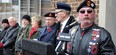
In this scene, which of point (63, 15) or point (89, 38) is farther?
point (63, 15)

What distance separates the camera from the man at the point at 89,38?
3.35m

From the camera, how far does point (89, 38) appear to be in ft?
11.4

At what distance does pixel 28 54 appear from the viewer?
7.64 ft

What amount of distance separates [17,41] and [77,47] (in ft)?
12.6

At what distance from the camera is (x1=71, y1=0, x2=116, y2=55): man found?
3354mm

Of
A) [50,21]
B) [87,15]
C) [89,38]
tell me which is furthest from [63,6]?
[89,38]

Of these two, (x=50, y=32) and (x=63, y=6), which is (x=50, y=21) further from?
(x=63, y=6)

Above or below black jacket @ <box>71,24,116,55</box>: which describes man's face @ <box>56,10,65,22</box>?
above

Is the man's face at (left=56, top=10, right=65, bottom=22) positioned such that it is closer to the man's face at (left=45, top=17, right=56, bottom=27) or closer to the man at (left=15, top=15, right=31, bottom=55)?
the man's face at (left=45, top=17, right=56, bottom=27)

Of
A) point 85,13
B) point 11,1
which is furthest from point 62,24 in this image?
point 11,1

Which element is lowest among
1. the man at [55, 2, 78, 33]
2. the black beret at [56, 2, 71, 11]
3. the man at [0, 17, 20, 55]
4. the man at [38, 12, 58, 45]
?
the man at [0, 17, 20, 55]

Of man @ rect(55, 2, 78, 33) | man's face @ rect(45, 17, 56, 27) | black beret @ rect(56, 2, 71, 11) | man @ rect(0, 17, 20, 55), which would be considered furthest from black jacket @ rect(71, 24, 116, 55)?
man @ rect(0, 17, 20, 55)

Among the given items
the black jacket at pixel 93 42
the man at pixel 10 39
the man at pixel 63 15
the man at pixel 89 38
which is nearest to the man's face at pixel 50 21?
the man at pixel 63 15

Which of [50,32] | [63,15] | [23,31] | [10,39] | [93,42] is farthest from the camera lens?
[10,39]
